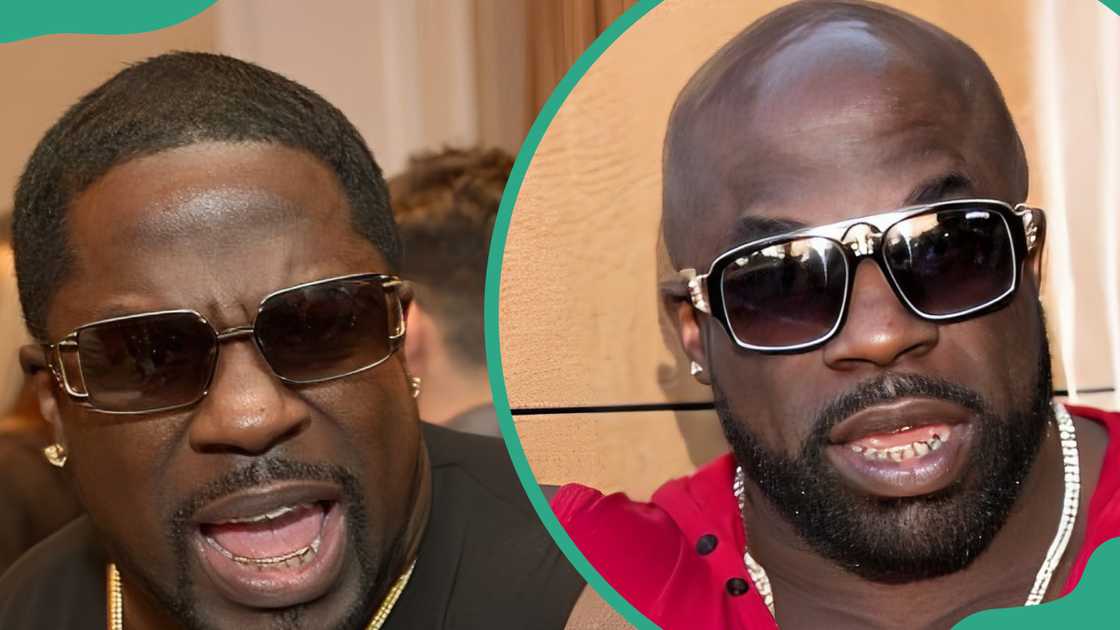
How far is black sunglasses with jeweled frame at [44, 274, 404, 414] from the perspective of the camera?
46.2 inches

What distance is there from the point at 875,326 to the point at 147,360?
77 cm

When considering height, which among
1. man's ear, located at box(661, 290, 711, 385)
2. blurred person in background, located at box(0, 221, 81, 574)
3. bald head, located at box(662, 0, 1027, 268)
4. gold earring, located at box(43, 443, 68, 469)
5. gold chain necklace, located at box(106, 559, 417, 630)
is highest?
bald head, located at box(662, 0, 1027, 268)

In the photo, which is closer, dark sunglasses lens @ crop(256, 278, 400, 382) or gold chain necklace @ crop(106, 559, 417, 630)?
dark sunglasses lens @ crop(256, 278, 400, 382)

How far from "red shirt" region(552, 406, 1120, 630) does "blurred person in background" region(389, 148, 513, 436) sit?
0.24 metres

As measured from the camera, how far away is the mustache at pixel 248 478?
1.19m

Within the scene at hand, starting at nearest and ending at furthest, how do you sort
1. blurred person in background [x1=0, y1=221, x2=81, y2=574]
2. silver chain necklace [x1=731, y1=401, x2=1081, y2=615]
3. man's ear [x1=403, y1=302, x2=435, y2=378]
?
silver chain necklace [x1=731, y1=401, x2=1081, y2=615] < man's ear [x1=403, y1=302, x2=435, y2=378] < blurred person in background [x1=0, y1=221, x2=81, y2=574]

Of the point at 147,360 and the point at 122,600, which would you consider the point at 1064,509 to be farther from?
the point at 122,600

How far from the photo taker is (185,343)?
1170 mm

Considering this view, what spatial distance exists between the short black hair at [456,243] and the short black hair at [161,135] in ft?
0.40

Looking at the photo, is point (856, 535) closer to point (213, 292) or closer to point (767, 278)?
point (767, 278)

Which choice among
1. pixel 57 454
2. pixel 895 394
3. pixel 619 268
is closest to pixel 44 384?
pixel 57 454

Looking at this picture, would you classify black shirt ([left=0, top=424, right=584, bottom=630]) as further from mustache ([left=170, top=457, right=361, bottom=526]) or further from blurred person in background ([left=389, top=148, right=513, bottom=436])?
mustache ([left=170, top=457, right=361, bottom=526])

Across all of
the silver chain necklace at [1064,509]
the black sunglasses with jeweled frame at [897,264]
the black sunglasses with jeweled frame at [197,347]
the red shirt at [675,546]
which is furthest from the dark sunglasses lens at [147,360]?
the silver chain necklace at [1064,509]

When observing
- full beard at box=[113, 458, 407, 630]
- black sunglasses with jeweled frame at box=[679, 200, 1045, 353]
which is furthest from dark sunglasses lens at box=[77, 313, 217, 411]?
black sunglasses with jeweled frame at box=[679, 200, 1045, 353]
